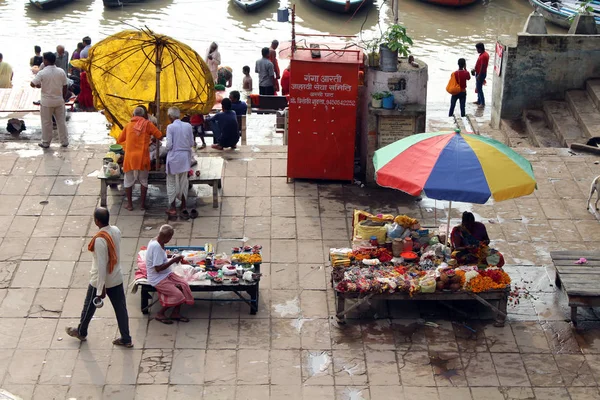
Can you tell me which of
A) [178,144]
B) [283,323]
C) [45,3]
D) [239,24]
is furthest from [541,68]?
[45,3]

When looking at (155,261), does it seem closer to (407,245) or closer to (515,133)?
(407,245)

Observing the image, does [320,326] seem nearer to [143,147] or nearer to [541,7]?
[143,147]

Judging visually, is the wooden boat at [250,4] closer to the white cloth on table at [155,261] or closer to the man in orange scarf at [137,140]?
the man in orange scarf at [137,140]

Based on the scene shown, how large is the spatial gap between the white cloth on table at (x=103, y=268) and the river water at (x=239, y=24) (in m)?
15.8

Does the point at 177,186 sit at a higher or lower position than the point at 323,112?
lower

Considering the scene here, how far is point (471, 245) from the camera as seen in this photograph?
32.5 feet

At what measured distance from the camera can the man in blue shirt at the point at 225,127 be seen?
1373 cm

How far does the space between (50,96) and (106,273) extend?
584 cm

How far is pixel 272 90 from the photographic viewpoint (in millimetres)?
18172

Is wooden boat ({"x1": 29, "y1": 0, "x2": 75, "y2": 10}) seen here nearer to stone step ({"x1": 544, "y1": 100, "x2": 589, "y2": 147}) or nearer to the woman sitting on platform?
stone step ({"x1": 544, "y1": 100, "x2": 589, "y2": 147})

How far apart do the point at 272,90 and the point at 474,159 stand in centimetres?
931

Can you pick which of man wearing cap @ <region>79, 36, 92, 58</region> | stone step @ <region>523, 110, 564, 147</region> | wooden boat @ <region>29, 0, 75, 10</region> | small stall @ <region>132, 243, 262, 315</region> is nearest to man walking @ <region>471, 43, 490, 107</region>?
stone step @ <region>523, 110, 564, 147</region>

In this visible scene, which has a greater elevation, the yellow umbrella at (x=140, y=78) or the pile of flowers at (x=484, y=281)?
the yellow umbrella at (x=140, y=78)

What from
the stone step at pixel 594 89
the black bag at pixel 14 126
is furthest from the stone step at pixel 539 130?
the black bag at pixel 14 126
